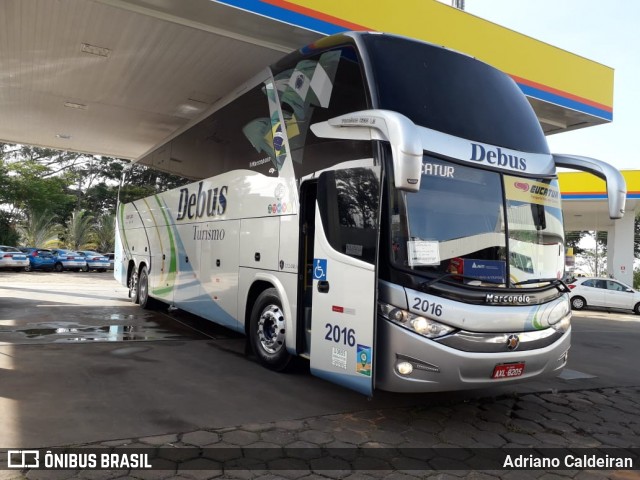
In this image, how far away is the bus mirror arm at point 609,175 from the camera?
5367 millimetres

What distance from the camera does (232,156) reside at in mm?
7848

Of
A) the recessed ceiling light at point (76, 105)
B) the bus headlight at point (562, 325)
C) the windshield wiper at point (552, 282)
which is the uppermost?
the recessed ceiling light at point (76, 105)

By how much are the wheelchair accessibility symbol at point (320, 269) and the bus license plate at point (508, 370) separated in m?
1.88

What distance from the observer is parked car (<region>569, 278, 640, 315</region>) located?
2062 cm

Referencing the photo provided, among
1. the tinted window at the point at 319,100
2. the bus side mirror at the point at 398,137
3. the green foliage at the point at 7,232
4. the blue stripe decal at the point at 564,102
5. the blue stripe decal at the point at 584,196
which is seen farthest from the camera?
the green foliage at the point at 7,232

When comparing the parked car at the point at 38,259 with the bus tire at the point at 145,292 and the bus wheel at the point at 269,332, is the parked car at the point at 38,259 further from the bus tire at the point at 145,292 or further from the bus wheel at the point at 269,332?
the bus wheel at the point at 269,332

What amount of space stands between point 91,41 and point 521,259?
8095mm

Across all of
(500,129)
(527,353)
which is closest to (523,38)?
(500,129)

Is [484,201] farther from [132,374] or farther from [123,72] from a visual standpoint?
[123,72]

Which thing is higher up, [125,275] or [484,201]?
[484,201]

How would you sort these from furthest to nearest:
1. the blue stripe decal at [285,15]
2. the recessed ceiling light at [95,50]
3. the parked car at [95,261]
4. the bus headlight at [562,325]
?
the parked car at [95,261]
the recessed ceiling light at [95,50]
the blue stripe decal at [285,15]
the bus headlight at [562,325]

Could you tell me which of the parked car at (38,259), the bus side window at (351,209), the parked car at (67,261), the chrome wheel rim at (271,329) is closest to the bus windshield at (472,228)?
the bus side window at (351,209)

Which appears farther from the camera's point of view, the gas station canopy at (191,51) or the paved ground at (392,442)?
the gas station canopy at (191,51)

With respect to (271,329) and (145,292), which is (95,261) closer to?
(145,292)
